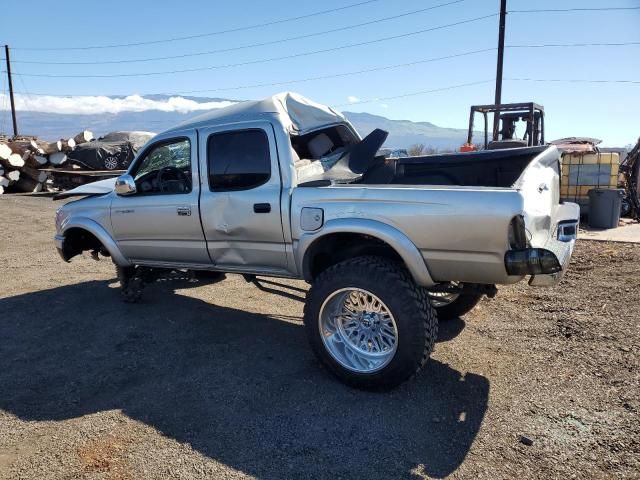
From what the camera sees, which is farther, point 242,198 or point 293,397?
point 242,198

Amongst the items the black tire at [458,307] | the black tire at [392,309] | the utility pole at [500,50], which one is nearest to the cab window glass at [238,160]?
the black tire at [392,309]

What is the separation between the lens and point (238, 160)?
4367mm

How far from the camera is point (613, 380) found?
3598 millimetres

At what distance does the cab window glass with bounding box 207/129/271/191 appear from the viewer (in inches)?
167

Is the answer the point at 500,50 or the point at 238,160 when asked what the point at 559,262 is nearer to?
the point at 238,160

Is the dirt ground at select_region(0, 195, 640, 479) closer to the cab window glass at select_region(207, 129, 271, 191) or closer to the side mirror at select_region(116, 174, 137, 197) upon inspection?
the side mirror at select_region(116, 174, 137, 197)

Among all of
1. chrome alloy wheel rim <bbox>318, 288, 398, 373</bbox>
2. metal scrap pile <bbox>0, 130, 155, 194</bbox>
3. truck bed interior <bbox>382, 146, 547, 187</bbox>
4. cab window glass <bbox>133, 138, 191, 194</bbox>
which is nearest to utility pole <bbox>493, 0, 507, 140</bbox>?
metal scrap pile <bbox>0, 130, 155, 194</bbox>

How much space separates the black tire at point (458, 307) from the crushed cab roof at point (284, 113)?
212cm

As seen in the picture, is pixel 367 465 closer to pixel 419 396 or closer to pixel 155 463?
pixel 419 396

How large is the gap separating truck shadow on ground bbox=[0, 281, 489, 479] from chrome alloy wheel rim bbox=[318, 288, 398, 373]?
0.23 meters

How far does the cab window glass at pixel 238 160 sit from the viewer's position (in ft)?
13.9

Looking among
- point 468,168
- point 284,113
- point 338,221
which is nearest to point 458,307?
point 468,168

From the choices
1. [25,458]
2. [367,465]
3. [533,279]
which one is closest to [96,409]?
[25,458]

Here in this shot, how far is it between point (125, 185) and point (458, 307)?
347cm
